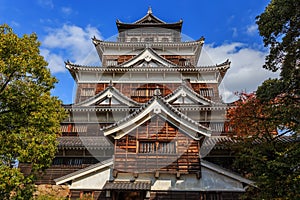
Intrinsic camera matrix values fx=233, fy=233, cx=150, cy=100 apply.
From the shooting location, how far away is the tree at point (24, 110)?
898cm

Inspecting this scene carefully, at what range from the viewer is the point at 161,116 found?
46.9ft

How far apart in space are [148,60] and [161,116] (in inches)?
522

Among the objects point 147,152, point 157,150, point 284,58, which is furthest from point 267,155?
point 147,152

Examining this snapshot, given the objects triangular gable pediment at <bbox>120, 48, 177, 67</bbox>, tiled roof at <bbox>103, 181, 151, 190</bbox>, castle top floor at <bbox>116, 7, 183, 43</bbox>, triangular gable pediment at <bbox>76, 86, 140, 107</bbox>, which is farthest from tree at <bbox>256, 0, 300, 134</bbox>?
castle top floor at <bbox>116, 7, 183, 43</bbox>

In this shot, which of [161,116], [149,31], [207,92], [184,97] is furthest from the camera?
[149,31]

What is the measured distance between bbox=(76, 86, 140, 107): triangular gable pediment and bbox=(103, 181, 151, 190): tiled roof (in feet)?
30.5

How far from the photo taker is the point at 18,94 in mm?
9844

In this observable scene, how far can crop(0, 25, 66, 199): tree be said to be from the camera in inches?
353

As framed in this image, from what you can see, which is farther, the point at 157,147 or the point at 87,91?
the point at 87,91

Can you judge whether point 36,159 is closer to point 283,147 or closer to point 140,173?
point 140,173

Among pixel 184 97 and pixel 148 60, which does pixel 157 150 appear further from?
pixel 148 60

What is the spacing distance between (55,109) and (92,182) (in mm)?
4999

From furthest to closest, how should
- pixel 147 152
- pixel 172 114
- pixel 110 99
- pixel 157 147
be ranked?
pixel 110 99
pixel 172 114
pixel 157 147
pixel 147 152

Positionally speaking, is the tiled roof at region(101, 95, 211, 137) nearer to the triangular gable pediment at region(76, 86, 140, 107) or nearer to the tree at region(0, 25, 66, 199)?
the tree at region(0, 25, 66, 199)
